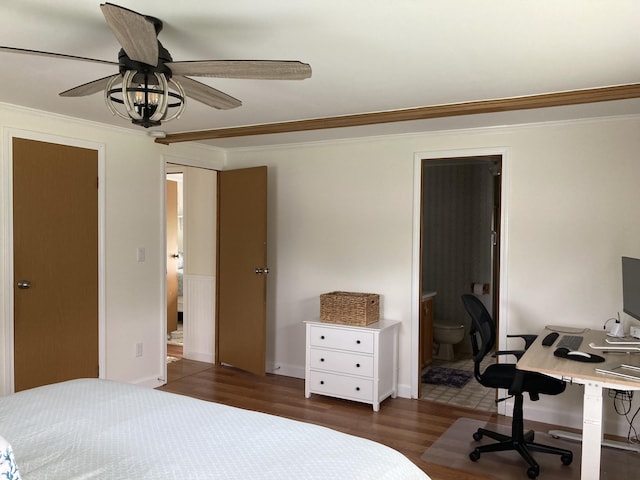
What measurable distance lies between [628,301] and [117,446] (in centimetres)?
317

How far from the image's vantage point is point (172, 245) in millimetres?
7574

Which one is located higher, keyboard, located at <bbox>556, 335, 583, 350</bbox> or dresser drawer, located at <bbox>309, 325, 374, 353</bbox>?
keyboard, located at <bbox>556, 335, 583, 350</bbox>

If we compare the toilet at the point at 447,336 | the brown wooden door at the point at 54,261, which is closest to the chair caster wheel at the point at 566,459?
the toilet at the point at 447,336

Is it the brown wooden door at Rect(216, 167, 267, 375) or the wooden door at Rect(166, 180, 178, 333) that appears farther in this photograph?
the wooden door at Rect(166, 180, 178, 333)

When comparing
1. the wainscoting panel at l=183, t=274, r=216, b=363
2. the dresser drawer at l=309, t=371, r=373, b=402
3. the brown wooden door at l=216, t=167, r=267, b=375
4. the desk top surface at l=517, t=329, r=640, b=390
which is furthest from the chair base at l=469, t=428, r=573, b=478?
the wainscoting panel at l=183, t=274, r=216, b=363

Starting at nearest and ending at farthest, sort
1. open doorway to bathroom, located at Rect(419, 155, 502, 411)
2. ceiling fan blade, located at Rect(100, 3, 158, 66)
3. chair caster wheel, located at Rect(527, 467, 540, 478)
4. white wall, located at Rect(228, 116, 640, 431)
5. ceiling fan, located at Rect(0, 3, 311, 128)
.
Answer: ceiling fan blade, located at Rect(100, 3, 158, 66) < ceiling fan, located at Rect(0, 3, 311, 128) < chair caster wheel, located at Rect(527, 467, 540, 478) < white wall, located at Rect(228, 116, 640, 431) < open doorway to bathroom, located at Rect(419, 155, 502, 411)

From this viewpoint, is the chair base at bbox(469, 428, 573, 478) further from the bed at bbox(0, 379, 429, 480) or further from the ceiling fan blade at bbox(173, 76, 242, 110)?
the ceiling fan blade at bbox(173, 76, 242, 110)

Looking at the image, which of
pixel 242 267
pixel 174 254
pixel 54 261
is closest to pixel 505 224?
pixel 242 267

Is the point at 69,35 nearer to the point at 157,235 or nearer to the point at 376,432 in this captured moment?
the point at 157,235

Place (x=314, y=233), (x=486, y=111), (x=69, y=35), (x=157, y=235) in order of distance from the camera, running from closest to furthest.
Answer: (x=69, y=35)
(x=486, y=111)
(x=157, y=235)
(x=314, y=233)

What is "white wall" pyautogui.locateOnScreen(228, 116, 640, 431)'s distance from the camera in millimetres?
3768

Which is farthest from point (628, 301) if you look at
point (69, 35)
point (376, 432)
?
point (69, 35)

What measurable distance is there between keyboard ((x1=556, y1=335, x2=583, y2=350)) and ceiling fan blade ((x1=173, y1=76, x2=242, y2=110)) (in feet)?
7.87

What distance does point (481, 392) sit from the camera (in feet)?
15.4
